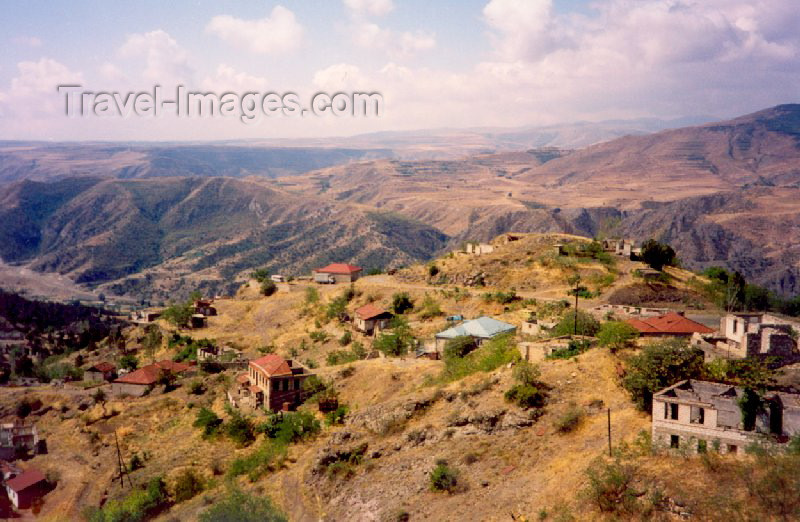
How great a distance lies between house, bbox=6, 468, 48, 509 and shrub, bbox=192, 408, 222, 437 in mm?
8516

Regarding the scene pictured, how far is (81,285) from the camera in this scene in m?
176

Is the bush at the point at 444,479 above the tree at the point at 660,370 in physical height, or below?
below

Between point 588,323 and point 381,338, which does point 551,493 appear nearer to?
point 588,323

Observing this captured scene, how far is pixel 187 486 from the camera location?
29.9 metres

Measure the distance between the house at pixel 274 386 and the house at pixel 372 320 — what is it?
1063 centimetres

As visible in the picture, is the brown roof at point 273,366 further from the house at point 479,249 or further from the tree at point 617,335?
the house at point 479,249

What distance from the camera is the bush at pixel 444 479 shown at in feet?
73.7

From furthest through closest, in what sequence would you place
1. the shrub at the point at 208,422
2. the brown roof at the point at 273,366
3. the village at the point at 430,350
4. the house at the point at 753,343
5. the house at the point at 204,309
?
the house at the point at 204,309 → the brown roof at the point at 273,366 → the shrub at the point at 208,422 → the house at the point at 753,343 → the village at the point at 430,350

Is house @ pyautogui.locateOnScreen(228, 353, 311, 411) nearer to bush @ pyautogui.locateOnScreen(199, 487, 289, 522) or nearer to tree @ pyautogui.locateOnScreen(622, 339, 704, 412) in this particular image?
bush @ pyautogui.locateOnScreen(199, 487, 289, 522)

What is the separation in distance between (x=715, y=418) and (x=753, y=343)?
855cm

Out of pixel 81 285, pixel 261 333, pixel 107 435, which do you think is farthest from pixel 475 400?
pixel 81 285

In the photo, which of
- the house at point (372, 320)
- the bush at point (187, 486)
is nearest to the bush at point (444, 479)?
the bush at point (187, 486)

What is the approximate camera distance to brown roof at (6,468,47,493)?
3244 centimetres

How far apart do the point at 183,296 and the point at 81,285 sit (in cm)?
4499
